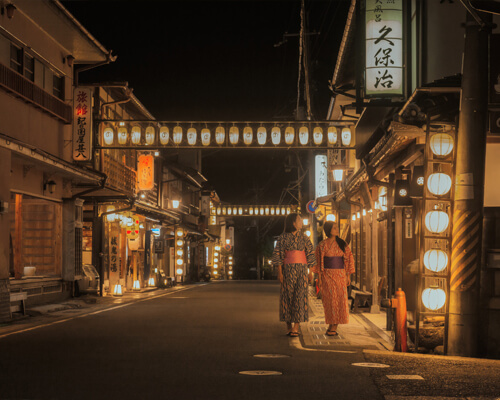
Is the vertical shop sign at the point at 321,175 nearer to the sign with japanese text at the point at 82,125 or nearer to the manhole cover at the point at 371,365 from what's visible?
the sign with japanese text at the point at 82,125

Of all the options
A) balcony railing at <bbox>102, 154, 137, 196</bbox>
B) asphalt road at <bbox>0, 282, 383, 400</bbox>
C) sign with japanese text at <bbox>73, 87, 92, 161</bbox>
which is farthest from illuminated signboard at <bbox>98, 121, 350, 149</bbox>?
asphalt road at <bbox>0, 282, 383, 400</bbox>

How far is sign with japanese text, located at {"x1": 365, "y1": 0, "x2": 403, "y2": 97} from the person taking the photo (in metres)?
15.8

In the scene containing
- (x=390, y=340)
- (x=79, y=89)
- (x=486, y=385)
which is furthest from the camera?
(x=79, y=89)

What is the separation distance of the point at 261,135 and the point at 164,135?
14.2ft

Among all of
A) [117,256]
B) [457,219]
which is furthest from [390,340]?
[117,256]

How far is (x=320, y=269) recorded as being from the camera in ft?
A: 45.0

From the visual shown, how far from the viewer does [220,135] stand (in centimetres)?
3089

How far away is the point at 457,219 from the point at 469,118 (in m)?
1.59

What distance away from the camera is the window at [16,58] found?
2031 cm

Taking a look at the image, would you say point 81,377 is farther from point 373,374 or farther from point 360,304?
point 360,304

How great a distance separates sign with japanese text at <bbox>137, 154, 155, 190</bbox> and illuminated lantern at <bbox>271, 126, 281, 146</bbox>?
30.6 feet

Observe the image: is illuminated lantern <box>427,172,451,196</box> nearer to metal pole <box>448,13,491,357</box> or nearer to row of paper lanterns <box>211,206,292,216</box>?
metal pole <box>448,13,491,357</box>

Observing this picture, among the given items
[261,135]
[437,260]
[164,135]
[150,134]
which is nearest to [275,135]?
[261,135]

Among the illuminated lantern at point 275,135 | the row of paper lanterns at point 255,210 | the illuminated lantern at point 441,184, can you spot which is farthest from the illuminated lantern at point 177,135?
the row of paper lanterns at point 255,210
